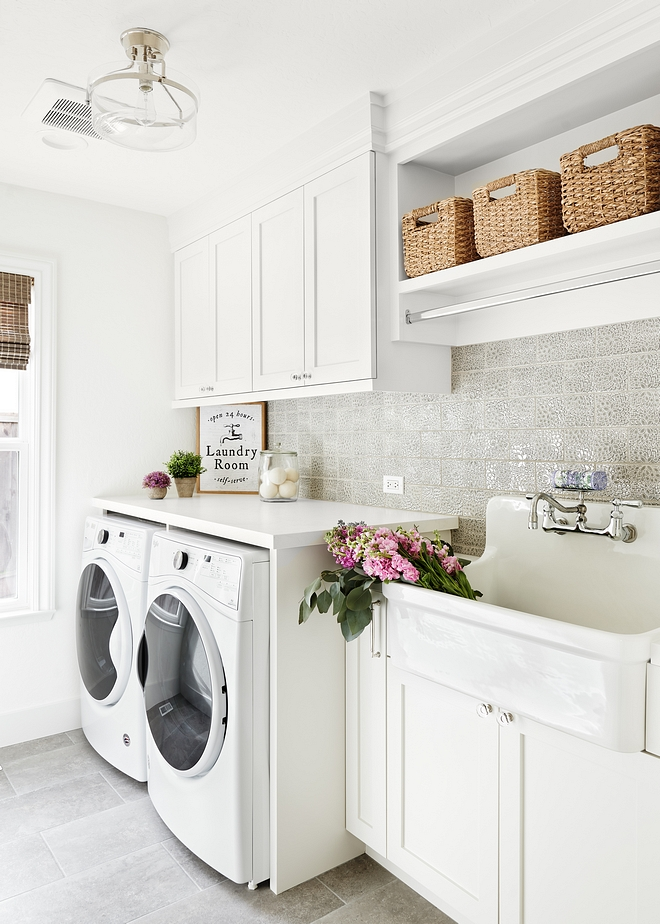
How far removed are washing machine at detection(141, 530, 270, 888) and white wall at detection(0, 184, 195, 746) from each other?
1.00 meters

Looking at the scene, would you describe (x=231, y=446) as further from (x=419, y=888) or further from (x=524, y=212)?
(x=419, y=888)

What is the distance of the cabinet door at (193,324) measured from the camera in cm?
290

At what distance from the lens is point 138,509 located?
8.40ft

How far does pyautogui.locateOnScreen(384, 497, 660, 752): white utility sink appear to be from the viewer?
3.80ft

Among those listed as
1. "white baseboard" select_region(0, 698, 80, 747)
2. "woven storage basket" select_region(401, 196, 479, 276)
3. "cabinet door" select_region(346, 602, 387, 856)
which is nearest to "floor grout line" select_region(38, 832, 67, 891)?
"white baseboard" select_region(0, 698, 80, 747)

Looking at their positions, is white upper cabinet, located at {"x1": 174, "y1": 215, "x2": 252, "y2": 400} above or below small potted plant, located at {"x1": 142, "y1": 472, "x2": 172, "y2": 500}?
above

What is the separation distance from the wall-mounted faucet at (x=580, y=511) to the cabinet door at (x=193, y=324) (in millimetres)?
1632

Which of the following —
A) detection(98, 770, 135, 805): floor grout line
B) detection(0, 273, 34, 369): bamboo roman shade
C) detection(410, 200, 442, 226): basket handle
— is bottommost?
detection(98, 770, 135, 805): floor grout line

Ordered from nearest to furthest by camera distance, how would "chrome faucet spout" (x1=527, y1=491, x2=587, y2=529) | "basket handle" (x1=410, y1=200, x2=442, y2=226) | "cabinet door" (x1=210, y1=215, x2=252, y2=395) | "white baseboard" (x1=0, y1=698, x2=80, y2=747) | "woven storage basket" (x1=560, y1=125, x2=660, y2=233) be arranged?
"woven storage basket" (x1=560, y1=125, x2=660, y2=233)
"chrome faucet spout" (x1=527, y1=491, x2=587, y2=529)
"basket handle" (x1=410, y1=200, x2=442, y2=226)
"cabinet door" (x1=210, y1=215, x2=252, y2=395)
"white baseboard" (x1=0, y1=698, x2=80, y2=747)

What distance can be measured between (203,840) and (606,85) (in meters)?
2.31

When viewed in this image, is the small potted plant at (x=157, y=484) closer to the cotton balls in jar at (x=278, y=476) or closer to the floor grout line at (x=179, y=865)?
the cotton balls in jar at (x=278, y=476)

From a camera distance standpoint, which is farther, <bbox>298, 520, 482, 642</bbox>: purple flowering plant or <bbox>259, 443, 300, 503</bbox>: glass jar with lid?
<bbox>259, 443, 300, 503</bbox>: glass jar with lid

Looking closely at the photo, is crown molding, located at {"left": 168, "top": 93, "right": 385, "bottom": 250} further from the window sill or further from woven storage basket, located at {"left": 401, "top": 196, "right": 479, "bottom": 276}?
the window sill

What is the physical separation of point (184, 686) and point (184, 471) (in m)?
1.14
